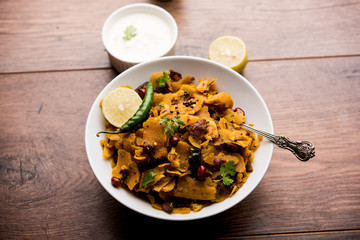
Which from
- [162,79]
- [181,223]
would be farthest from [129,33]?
[181,223]

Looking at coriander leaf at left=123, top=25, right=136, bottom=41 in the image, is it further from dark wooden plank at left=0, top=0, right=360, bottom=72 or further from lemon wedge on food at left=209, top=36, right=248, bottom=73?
lemon wedge on food at left=209, top=36, right=248, bottom=73

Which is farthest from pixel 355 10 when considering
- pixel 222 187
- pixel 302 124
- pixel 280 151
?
pixel 222 187

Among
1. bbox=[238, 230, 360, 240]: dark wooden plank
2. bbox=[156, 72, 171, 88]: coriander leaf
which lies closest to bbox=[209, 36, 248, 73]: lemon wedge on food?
bbox=[156, 72, 171, 88]: coriander leaf

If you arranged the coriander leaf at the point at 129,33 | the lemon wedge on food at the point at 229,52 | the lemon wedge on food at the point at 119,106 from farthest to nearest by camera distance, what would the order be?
the coriander leaf at the point at 129,33 < the lemon wedge on food at the point at 229,52 < the lemon wedge on food at the point at 119,106

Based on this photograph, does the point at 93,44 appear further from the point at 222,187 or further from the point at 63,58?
the point at 222,187

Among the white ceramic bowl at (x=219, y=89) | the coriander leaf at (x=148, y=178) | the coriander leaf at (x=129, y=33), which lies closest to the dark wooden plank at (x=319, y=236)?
the white ceramic bowl at (x=219, y=89)

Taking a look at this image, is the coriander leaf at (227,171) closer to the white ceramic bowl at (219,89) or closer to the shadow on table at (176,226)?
the white ceramic bowl at (219,89)
